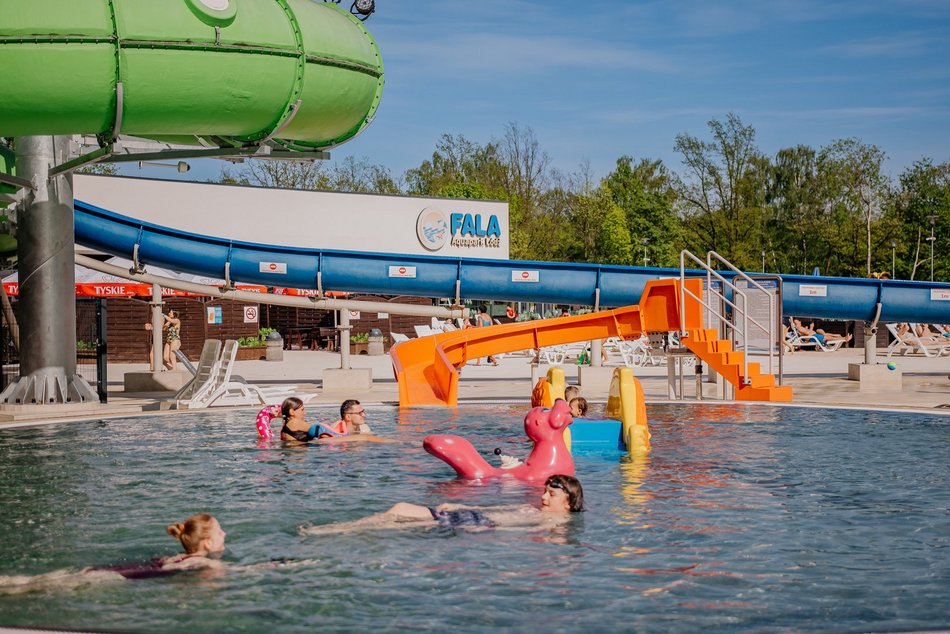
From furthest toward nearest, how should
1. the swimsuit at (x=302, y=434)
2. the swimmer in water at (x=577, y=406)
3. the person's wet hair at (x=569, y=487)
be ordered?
the swimmer in water at (x=577, y=406) → the swimsuit at (x=302, y=434) → the person's wet hair at (x=569, y=487)

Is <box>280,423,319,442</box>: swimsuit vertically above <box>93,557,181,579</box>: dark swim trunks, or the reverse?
<box>280,423,319,442</box>: swimsuit

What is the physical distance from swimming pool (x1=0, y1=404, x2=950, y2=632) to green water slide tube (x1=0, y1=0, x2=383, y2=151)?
3493 millimetres

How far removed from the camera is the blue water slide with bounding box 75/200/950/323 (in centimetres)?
2044

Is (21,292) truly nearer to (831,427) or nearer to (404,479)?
(404,479)

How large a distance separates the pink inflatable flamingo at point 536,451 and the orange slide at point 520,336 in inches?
262

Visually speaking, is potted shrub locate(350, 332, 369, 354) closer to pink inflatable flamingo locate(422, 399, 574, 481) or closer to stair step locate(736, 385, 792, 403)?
stair step locate(736, 385, 792, 403)

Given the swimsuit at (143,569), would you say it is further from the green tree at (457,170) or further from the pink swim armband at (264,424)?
the green tree at (457,170)

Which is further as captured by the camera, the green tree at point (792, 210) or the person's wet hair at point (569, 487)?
the green tree at point (792, 210)

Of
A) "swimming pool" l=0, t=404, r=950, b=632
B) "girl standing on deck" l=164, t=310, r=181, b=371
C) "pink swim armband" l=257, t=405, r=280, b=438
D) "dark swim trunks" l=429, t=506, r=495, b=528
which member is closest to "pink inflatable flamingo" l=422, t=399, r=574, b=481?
"swimming pool" l=0, t=404, r=950, b=632

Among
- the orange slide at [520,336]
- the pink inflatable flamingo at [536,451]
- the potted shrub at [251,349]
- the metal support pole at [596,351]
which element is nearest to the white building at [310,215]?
the potted shrub at [251,349]

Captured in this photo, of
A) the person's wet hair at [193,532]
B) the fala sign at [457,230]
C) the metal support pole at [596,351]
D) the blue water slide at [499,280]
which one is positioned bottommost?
the person's wet hair at [193,532]

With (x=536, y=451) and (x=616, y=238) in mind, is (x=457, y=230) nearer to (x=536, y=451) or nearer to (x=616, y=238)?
(x=616, y=238)

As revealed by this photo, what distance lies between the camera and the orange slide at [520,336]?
16.5 m

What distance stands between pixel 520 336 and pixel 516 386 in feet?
13.2
